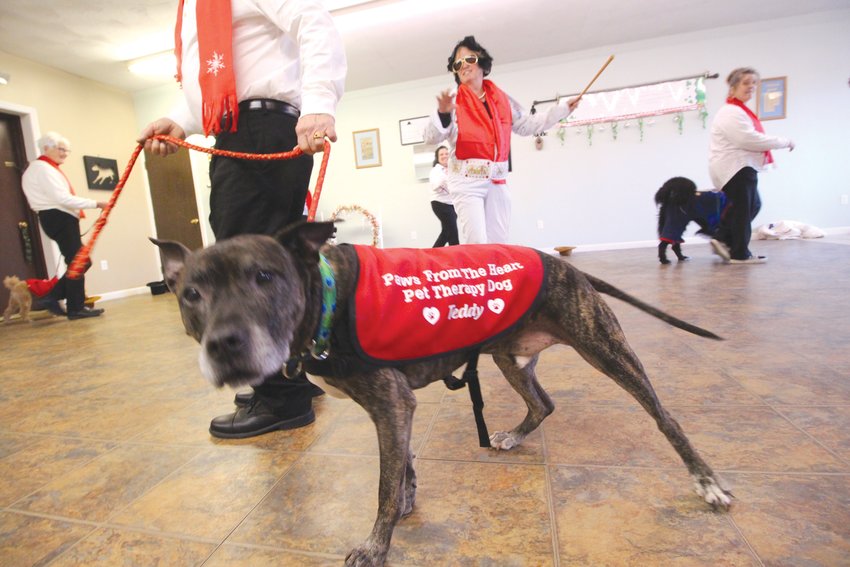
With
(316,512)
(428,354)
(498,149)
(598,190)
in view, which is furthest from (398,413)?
(598,190)

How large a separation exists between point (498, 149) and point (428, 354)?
1.92m

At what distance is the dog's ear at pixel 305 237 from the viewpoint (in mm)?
993

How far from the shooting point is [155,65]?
22.8 ft

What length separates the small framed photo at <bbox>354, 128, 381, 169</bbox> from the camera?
28.6ft

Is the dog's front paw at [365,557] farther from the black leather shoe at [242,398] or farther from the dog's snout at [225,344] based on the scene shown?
the black leather shoe at [242,398]

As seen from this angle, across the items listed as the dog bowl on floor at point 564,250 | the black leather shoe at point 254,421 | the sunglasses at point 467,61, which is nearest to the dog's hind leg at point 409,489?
the black leather shoe at point 254,421

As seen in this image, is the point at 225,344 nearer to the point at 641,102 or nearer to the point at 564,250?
the point at 564,250

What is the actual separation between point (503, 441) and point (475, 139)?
6.14ft

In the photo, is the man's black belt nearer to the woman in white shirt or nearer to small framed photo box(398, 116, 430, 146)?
the woman in white shirt

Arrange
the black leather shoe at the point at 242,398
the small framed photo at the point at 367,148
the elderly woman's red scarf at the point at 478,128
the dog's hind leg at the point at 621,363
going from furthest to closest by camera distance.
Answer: the small framed photo at the point at 367,148, the elderly woman's red scarf at the point at 478,128, the black leather shoe at the point at 242,398, the dog's hind leg at the point at 621,363

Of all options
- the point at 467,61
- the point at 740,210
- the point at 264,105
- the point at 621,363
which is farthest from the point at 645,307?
the point at 740,210

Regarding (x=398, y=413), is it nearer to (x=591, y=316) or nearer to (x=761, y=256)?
(x=591, y=316)

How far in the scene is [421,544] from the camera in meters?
1.09

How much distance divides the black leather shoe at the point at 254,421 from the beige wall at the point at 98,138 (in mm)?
6693
